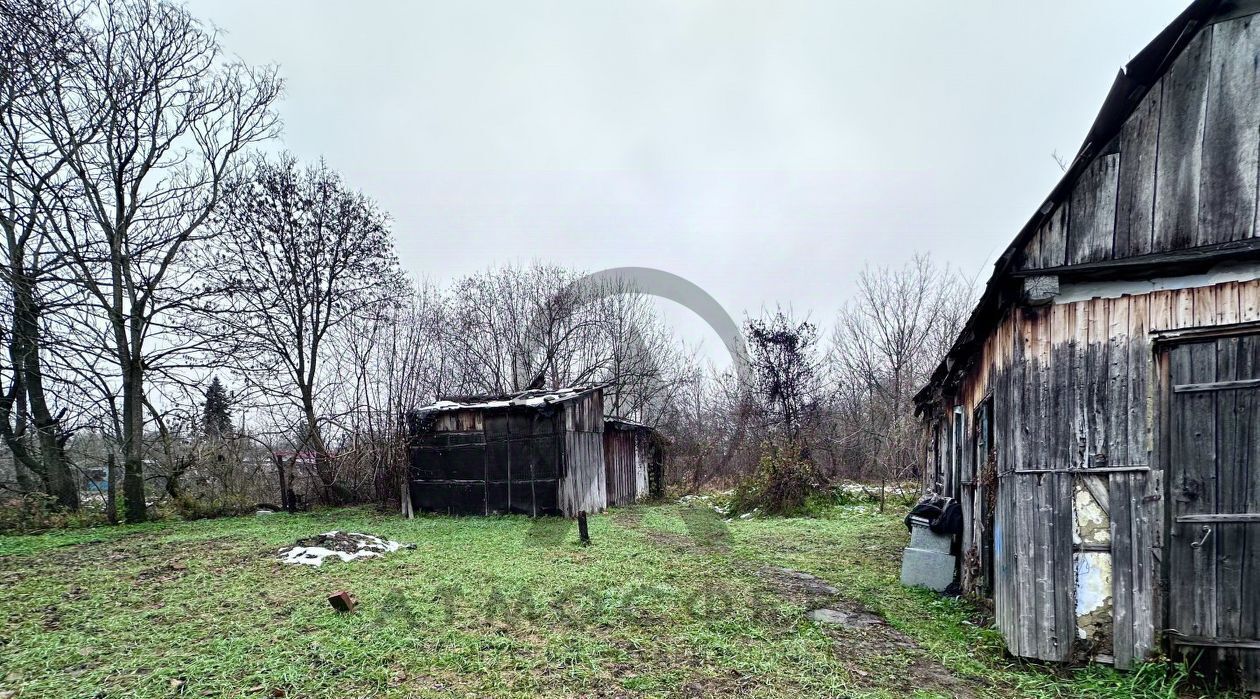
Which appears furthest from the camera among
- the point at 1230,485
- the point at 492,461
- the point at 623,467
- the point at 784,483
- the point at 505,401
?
the point at 623,467

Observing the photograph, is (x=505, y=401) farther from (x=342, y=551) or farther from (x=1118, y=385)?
(x=1118, y=385)

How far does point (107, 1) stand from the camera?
445 inches

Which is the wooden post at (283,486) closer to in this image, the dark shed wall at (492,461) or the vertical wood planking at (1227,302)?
the dark shed wall at (492,461)

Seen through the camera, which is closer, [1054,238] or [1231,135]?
[1231,135]

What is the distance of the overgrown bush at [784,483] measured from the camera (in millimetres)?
13984

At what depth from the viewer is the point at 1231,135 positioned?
141 inches

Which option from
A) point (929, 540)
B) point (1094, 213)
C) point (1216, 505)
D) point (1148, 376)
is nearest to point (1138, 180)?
point (1094, 213)

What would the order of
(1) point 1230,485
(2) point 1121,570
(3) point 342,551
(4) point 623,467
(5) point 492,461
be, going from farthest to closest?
(4) point 623,467 → (5) point 492,461 → (3) point 342,551 → (2) point 1121,570 → (1) point 1230,485

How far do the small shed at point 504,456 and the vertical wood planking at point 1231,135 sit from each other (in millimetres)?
10994

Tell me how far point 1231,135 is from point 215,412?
55.4 feet

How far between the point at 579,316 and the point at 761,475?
12.6m

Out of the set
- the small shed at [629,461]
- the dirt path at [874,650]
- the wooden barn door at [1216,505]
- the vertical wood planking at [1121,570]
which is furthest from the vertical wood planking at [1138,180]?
the small shed at [629,461]

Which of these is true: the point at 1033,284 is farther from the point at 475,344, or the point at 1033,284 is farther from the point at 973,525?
the point at 475,344

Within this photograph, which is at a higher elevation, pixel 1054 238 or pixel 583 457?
pixel 1054 238
